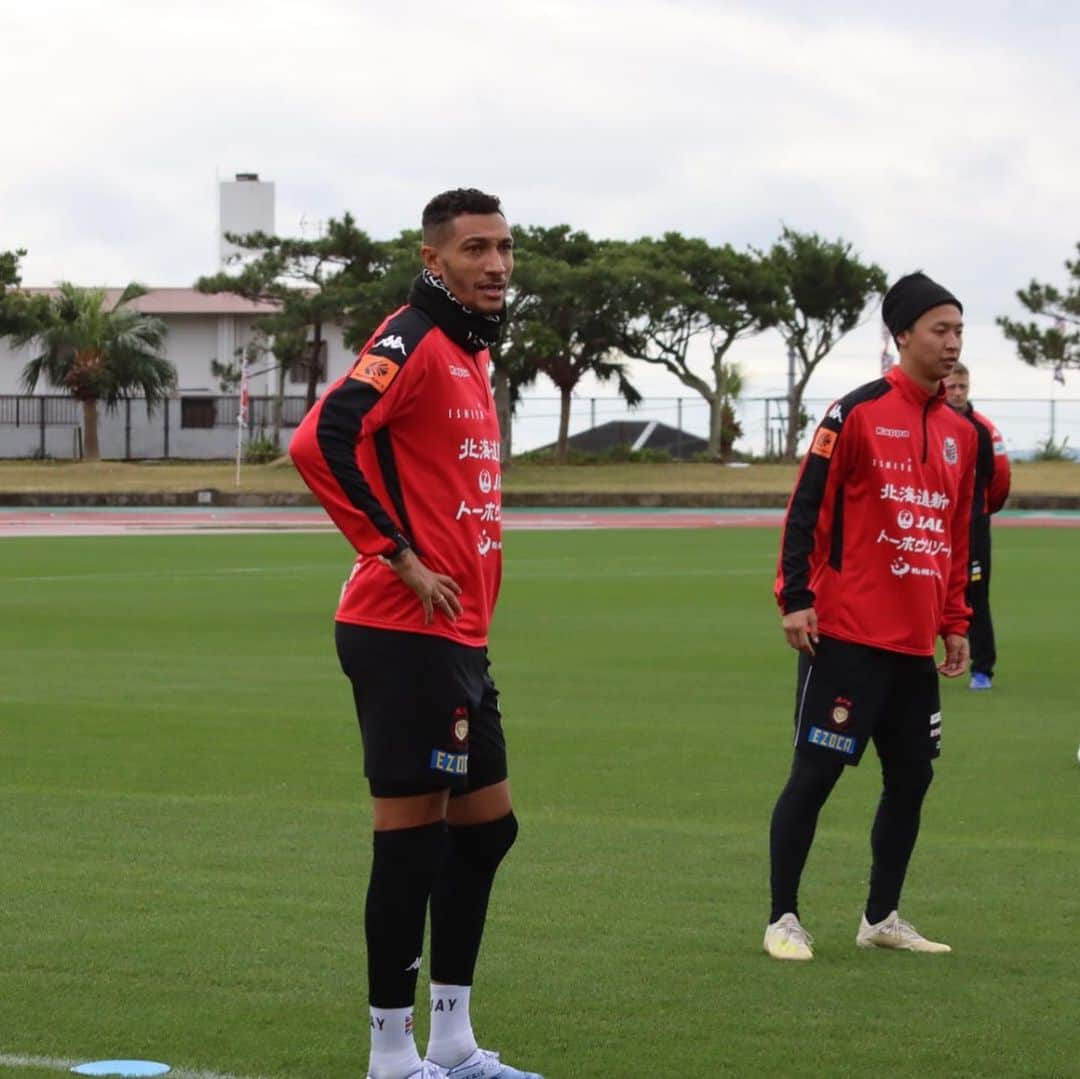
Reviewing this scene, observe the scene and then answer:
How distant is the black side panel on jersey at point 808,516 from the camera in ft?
20.0

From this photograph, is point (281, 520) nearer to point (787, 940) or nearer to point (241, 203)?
point (787, 940)

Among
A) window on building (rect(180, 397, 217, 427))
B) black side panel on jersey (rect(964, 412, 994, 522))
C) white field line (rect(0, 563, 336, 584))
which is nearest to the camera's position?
black side panel on jersey (rect(964, 412, 994, 522))

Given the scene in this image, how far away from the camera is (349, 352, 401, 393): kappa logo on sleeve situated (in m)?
4.70

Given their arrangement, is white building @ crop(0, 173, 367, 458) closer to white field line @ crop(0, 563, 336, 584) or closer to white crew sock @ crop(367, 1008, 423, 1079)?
white field line @ crop(0, 563, 336, 584)

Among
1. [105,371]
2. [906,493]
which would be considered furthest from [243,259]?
[906,493]

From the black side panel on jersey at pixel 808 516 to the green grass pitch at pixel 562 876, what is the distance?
1.12 meters

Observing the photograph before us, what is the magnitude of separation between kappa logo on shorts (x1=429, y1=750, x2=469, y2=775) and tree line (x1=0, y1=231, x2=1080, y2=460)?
52.9 meters

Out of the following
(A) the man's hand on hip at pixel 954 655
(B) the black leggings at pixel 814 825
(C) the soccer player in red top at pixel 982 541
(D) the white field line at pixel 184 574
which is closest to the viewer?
(B) the black leggings at pixel 814 825

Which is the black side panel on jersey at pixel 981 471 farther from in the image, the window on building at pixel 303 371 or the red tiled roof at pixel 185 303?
the red tiled roof at pixel 185 303

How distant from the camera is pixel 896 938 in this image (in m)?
6.18

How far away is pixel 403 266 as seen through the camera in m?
59.0

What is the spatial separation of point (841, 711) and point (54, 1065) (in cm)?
252

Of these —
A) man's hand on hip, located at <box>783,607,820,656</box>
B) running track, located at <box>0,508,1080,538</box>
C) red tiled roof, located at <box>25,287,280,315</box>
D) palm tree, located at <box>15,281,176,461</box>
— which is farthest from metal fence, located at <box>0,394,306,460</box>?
man's hand on hip, located at <box>783,607,820,656</box>

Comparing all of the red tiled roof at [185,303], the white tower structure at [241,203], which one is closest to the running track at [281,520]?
the red tiled roof at [185,303]
